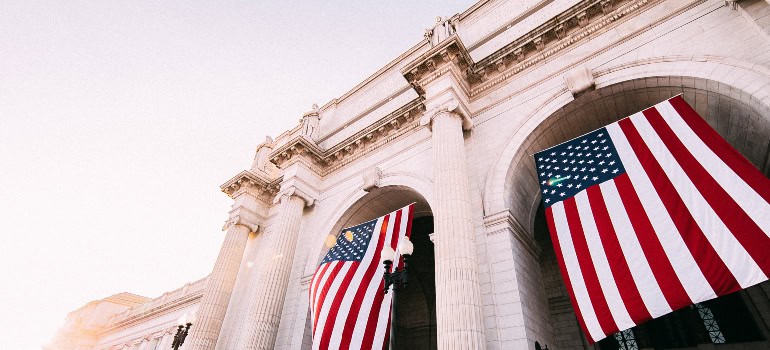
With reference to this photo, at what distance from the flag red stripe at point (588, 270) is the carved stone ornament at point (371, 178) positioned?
7273mm

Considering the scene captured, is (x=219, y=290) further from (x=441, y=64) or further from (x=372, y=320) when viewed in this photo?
(x=441, y=64)

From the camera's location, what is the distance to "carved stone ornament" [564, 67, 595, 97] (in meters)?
10.3

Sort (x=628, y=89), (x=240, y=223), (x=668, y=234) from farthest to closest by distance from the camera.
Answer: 1. (x=240, y=223)
2. (x=628, y=89)
3. (x=668, y=234)

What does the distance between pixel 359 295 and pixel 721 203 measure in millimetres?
8795

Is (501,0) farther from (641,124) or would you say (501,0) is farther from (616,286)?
(616,286)

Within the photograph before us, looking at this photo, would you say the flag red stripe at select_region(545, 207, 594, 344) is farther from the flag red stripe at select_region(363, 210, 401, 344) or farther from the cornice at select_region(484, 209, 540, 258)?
the flag red stripe at select_region(363, 210, 401, 344)

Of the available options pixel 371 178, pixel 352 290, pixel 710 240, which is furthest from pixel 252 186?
pixel 710 240

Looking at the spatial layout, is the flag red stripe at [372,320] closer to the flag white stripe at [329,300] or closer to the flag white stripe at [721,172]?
the flag white stripe at [329,300]

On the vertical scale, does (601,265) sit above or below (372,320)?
above

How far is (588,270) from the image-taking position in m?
7.52

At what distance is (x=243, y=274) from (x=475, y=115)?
41.8ft

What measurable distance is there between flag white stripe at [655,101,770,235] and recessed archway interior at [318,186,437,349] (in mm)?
8241

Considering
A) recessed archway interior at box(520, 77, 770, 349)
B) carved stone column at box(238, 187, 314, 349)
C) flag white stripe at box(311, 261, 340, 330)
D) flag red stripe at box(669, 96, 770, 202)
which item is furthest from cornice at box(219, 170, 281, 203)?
flag red stripe at box(669, 96, 770, 202)

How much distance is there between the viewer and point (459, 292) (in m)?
8.08
